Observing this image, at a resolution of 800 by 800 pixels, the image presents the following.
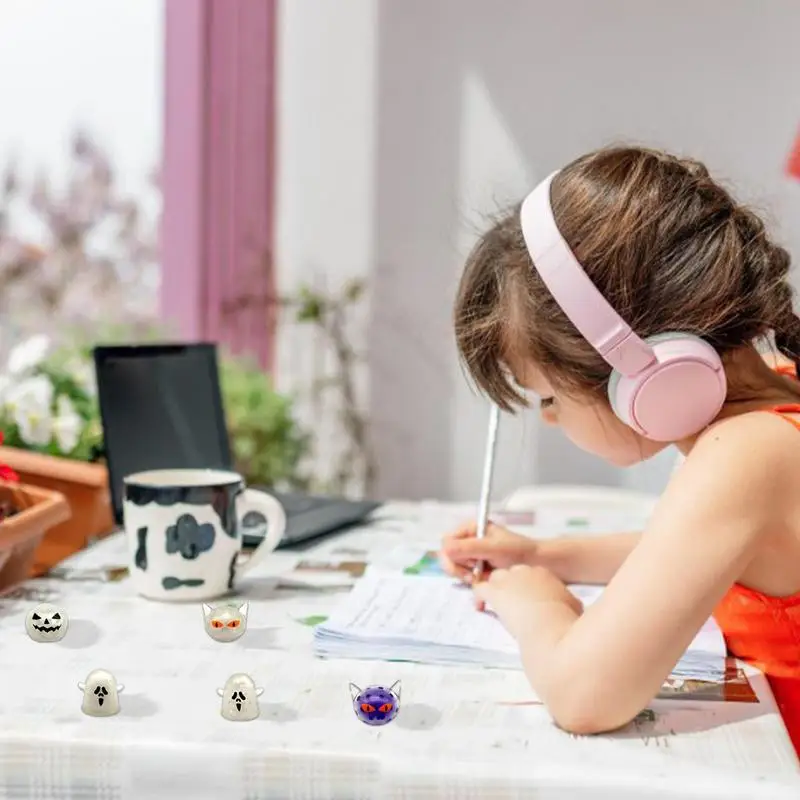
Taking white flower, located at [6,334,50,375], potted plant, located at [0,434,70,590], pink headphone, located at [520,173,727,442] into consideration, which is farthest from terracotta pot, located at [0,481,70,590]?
pink headphone, located at [520,173,727,442]

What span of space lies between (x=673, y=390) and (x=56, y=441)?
757 mm

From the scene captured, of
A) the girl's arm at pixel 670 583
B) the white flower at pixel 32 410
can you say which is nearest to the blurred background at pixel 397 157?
the white flower at pixel 32 410

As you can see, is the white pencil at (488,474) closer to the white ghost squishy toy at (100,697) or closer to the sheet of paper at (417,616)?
the sheet of paper at (417,616)

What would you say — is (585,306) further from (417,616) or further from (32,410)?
(32,410)

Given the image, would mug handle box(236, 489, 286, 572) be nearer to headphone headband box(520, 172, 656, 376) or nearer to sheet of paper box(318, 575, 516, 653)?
sheet of paper box(318, 575, 516, 653)

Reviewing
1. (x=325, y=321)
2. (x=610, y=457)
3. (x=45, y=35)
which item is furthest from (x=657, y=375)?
(x=325, y=321)

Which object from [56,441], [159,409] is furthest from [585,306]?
[56,441]

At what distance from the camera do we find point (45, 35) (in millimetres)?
1843

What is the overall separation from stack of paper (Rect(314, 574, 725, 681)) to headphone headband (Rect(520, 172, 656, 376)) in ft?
0.70

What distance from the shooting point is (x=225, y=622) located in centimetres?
82

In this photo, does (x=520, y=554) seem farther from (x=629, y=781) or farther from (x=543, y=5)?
(x=543, y=5)

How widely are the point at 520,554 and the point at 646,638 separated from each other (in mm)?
347

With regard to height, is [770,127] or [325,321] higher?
[770,127]

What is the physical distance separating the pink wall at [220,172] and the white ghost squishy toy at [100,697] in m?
1.77
